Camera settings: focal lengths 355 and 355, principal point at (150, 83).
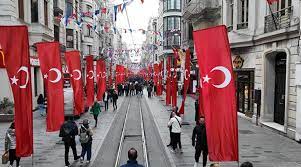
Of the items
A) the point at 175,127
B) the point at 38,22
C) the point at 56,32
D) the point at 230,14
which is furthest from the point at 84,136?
the point at 56,32

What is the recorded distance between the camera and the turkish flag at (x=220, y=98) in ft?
24.0

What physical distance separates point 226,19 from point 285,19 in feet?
27.1

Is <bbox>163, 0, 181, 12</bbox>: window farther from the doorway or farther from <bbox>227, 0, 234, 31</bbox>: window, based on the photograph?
the doorway

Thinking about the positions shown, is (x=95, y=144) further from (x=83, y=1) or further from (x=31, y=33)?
(x=83, y=1)

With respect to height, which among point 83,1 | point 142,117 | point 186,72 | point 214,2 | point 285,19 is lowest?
point 142,117

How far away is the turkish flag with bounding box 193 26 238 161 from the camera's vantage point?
732cm

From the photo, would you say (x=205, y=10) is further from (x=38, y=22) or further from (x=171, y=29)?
(x=171, y=29)

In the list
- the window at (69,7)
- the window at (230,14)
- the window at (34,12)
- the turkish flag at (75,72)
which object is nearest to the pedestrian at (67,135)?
the turkish flag at (75,72)

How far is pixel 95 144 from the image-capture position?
576 inches

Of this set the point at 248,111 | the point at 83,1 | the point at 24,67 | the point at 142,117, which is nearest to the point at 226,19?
the point at 248,111

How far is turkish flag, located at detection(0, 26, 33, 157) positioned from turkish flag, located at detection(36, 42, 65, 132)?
3532mm

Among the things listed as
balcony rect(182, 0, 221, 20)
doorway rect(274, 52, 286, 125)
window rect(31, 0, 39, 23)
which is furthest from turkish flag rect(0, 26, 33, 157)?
balcony rect(182, 0, 221, 20)

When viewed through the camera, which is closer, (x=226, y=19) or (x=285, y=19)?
(x=285, y=19)

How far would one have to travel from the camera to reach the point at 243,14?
2222cm
